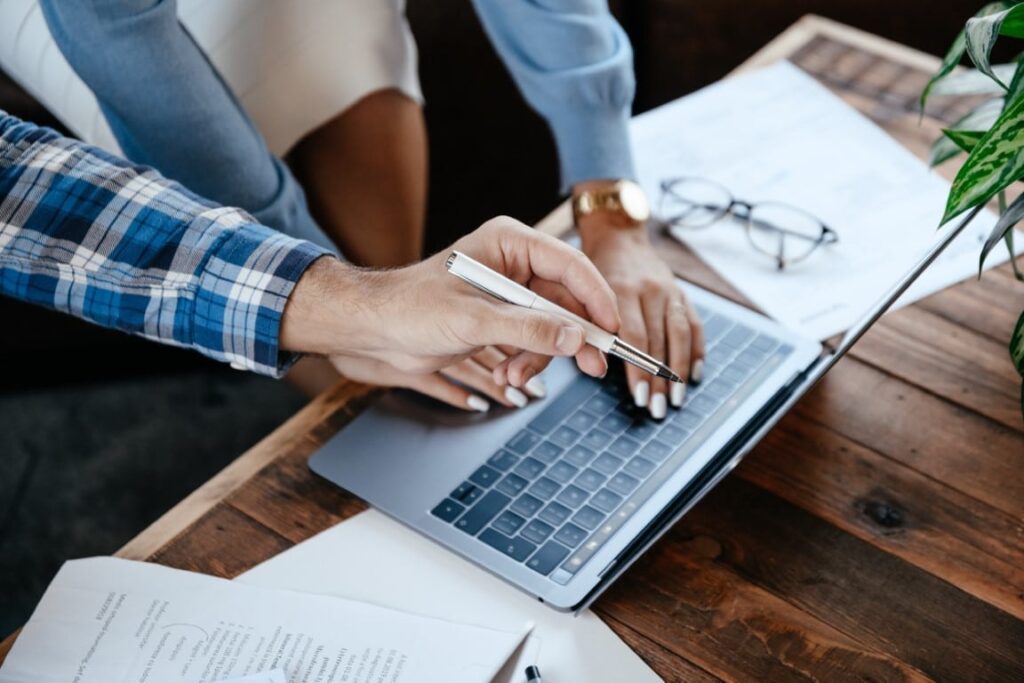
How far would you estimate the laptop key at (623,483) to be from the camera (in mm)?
730

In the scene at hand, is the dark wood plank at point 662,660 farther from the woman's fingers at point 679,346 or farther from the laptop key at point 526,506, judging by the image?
the woman's fingers at point 679,346

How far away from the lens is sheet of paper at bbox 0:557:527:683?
25.0 inches

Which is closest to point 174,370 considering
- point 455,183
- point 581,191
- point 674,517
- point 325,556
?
point 455,183

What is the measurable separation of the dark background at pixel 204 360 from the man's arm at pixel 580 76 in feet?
2.08

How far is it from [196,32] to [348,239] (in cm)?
30

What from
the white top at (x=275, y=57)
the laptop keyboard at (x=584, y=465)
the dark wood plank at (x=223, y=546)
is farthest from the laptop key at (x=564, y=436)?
the white top at (x=275, y=57)

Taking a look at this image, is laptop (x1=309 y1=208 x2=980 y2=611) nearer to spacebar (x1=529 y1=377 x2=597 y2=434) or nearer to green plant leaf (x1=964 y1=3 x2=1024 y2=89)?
spacebar (x1=529 y1=377 x2=597 y2=434)

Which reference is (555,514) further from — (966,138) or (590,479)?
(966,138)

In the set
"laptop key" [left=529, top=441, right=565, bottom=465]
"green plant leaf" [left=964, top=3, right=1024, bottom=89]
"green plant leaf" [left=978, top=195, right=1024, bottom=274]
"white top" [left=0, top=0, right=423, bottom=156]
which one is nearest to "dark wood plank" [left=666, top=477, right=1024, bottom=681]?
"laptop key" [left=529, top=441, right=565, bottom=465]

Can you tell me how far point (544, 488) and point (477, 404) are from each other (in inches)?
4.0

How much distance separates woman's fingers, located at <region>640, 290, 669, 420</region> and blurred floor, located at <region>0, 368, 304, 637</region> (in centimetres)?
96

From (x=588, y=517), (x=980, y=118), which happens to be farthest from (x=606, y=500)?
(x=980, y=118)

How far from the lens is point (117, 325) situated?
804mm

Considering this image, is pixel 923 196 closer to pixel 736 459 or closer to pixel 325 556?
pixel 736 459
